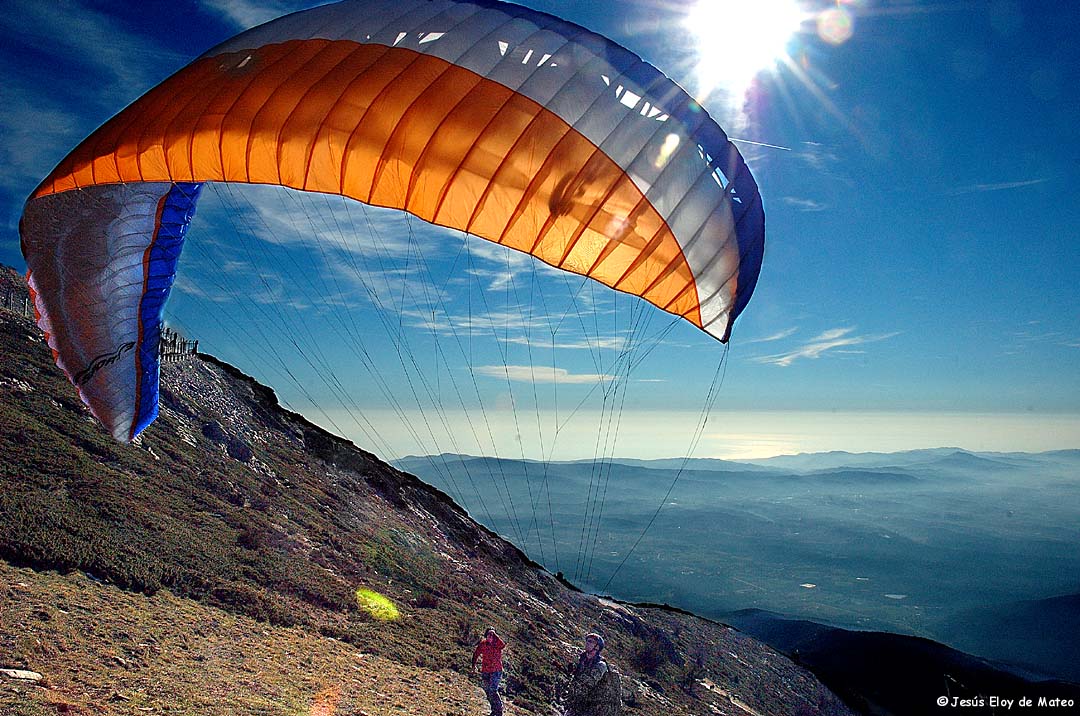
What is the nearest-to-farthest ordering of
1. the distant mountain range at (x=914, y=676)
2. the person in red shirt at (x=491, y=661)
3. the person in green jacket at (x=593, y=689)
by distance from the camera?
the person in green jacket at (x=593, y=689)
the person in red shirt at (x=491, y=661)
the distant mountain range at (x=914, y=676)

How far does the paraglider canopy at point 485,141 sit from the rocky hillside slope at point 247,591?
5.84 metres

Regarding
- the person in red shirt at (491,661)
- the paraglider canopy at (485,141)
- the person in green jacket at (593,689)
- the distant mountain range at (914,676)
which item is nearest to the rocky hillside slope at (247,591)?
the person in red shirt at (491,661)

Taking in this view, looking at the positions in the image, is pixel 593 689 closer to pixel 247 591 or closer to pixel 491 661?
pixel 491 661

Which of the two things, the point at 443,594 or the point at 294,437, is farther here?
the point at 294,437

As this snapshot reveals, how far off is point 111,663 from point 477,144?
306 inches

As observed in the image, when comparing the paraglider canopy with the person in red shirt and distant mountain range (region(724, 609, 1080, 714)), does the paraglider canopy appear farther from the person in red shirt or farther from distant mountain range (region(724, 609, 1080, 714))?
distant mountain range (region(724, 609, 1080, 714))

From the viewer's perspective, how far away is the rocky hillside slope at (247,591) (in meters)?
7.40

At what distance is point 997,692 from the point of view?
4269cm

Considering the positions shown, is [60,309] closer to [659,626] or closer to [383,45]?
[383,45]

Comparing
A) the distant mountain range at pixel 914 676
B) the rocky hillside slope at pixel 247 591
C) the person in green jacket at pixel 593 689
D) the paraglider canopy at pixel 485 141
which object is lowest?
the distant mountain range at pixel 914 676

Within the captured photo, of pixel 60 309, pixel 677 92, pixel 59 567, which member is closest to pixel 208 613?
pixel 59 567

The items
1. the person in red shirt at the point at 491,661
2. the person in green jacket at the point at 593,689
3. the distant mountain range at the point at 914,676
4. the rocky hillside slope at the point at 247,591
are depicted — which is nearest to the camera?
the person in green jacket at the point at 593,689

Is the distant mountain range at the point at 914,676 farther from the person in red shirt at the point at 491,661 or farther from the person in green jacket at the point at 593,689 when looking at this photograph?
the person in green jacket at the point at 593,689

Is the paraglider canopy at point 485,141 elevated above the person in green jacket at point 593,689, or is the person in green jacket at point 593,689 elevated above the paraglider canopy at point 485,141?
the paraglider canopy at point 485,141
